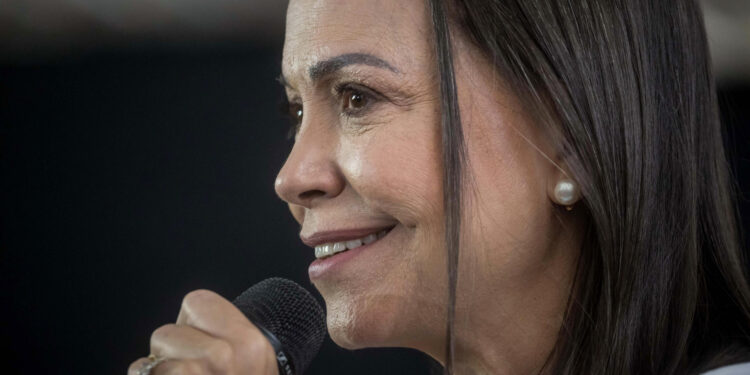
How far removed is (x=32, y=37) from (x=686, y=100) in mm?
2203

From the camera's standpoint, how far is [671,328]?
1.21 m

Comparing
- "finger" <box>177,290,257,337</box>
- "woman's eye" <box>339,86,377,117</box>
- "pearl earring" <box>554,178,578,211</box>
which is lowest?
"finger" <box>177,290,257,337</box>

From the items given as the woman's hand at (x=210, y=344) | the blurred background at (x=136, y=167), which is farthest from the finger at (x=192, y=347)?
the blurred background at (x=136, y=167)

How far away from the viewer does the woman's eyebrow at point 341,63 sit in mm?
1174

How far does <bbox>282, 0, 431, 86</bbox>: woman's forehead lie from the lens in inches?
46.3

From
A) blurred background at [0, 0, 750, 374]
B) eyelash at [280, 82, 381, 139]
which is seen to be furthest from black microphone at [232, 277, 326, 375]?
blurred background at [0, 0, 750, 374]

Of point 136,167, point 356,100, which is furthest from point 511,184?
point 136,167

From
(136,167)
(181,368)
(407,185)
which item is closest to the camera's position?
(181,368)

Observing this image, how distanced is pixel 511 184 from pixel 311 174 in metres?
0.29

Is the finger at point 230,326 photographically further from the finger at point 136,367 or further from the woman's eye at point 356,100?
the woman's eye at point 356,100

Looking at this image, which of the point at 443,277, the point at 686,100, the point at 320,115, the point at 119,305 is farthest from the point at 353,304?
the point at 119,305

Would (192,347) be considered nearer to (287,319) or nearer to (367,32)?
(287,319)

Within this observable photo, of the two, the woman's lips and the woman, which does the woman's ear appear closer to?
the woman

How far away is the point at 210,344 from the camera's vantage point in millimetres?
966
